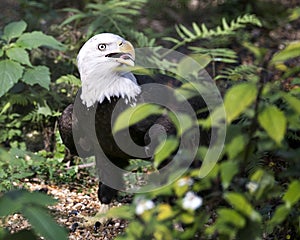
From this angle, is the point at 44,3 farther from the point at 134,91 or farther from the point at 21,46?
the point at 134,91

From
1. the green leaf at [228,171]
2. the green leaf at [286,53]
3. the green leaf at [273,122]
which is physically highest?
the green leaf at [286,53]

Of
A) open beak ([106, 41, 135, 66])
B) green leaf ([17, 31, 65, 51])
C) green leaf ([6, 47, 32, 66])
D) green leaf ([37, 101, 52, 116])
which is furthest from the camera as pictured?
green leaf ([37, 101, 52, 116])

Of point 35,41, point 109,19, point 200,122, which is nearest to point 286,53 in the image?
point 200,122

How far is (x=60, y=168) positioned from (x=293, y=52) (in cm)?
346

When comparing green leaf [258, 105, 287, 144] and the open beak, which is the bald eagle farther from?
green leaf [258, 105, 287, 144]

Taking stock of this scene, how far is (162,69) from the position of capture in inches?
226

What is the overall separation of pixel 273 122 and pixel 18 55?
3.64 meters

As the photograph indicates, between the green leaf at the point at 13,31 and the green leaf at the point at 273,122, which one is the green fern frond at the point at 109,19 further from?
the green leaf at the point at 273,122

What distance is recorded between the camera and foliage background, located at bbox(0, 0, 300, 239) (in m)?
2.16

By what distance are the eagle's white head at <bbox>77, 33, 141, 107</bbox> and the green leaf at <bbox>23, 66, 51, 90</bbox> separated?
3.43 feet

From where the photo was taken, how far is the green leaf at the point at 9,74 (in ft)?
17.1

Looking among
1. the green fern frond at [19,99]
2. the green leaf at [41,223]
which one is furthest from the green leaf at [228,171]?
the green fern frond at [19,99]

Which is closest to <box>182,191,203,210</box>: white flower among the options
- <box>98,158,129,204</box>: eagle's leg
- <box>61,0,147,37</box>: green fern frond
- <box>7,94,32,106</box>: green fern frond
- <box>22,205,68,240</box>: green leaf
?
<box>22,205,68,240</box>: green leaf

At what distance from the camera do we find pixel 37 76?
548cm
